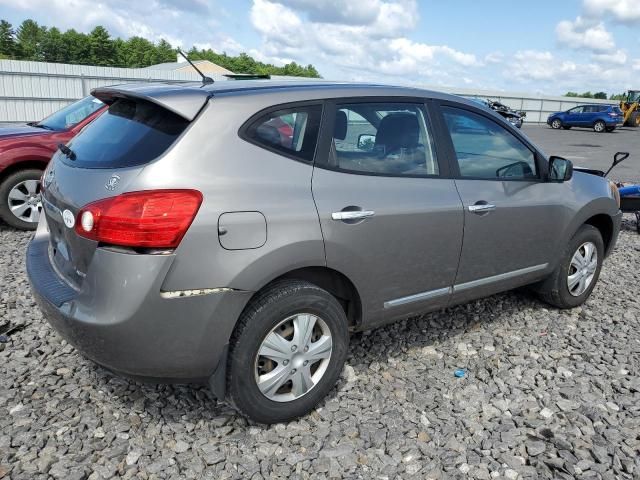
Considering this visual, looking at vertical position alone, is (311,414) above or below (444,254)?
below

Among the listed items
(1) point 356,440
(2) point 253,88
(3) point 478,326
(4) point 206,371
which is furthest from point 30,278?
(3) point 478,326

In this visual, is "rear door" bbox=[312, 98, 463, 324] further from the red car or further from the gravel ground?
the red car

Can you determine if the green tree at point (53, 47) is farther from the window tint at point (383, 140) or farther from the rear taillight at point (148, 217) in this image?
the rear taillight at point (148, 217)

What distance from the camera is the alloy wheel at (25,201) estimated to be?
639 centimetres

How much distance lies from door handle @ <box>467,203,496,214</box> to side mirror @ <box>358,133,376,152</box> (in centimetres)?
77

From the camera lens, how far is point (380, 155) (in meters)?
3.16

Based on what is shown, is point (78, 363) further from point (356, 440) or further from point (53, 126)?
point (53, 126)

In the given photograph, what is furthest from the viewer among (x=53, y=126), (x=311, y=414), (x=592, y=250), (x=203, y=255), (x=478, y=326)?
(x=53, y=126)

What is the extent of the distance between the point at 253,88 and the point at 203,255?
3.22 ft

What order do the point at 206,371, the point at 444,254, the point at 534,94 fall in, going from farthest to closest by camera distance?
the point at 534,94 → the point at 444,254 → the point at 206,371

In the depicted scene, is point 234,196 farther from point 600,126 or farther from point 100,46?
point 100,46

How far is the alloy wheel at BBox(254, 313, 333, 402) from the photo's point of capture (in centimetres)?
273

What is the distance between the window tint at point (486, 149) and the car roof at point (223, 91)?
0.83 ft

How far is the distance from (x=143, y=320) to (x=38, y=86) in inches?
813
